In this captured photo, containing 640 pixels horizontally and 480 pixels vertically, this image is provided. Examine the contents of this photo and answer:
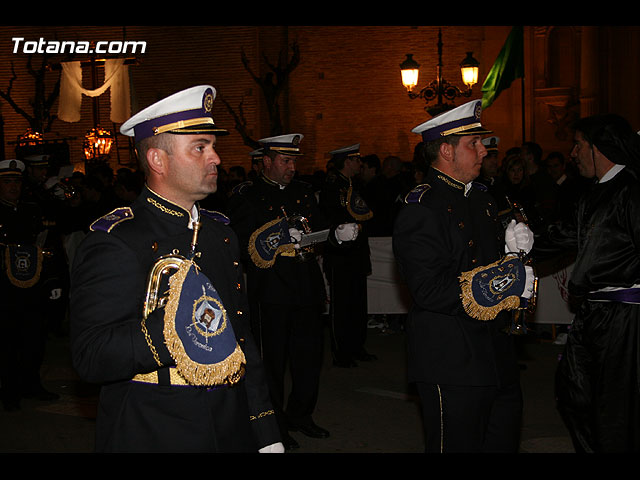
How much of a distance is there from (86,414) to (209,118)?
5.36 m

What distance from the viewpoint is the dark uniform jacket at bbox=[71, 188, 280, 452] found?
260 cm

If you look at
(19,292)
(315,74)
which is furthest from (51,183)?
(315,74)

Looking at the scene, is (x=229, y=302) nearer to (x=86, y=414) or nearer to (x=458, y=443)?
(x=458, y=443)

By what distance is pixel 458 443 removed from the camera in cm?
406

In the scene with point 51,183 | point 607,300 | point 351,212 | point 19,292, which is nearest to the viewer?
point 607,300

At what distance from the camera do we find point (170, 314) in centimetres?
254

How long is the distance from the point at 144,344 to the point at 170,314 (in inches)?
5.5

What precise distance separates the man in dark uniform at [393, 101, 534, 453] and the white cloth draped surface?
76.1 feet

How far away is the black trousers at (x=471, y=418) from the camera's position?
160 inches

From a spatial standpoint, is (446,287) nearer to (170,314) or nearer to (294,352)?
(170,314)

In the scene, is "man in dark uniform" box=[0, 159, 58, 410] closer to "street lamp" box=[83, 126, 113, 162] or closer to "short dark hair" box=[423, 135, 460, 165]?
"short dark hair" box=[423, 135, 460, 165]

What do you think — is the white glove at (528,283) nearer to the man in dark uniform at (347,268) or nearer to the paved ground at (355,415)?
the paved ground at (355,415)

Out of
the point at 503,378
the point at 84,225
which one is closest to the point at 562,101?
the point at 84,225

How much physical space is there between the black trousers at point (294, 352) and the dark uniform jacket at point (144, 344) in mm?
3242
